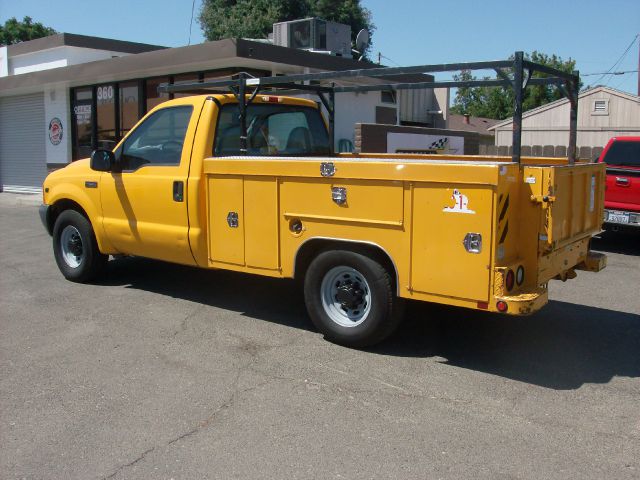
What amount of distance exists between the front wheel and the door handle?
5.37ft

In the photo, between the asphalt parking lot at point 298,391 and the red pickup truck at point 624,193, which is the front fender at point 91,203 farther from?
the red pickup truck at point 624,193

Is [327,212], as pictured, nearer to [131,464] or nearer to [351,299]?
[351,299]

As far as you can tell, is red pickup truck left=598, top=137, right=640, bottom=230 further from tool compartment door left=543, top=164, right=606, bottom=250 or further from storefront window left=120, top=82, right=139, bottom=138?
storefront window left=120, top=82, right=139, bottom=138

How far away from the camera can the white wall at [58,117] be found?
19.6m

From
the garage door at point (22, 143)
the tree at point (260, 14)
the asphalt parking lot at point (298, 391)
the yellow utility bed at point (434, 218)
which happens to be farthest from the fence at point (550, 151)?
the tree at point (260, 14)

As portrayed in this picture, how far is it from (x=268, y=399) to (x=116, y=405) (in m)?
1.04

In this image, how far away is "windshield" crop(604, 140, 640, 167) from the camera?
10.6m

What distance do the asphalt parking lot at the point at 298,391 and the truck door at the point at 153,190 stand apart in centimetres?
71

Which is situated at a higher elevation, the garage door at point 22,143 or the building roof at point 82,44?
the building roof at point 82,44

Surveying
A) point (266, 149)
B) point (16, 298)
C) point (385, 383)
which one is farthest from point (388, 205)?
point (16, 298)

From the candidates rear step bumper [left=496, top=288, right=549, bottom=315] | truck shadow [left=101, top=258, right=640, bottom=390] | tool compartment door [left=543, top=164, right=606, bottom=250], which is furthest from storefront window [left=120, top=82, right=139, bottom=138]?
rear step bumper [left=496, top=288, right=549, bottom=315]

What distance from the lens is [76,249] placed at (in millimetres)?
8070

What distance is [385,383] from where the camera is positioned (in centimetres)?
492

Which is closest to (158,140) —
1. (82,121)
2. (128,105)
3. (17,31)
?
(128,105)
